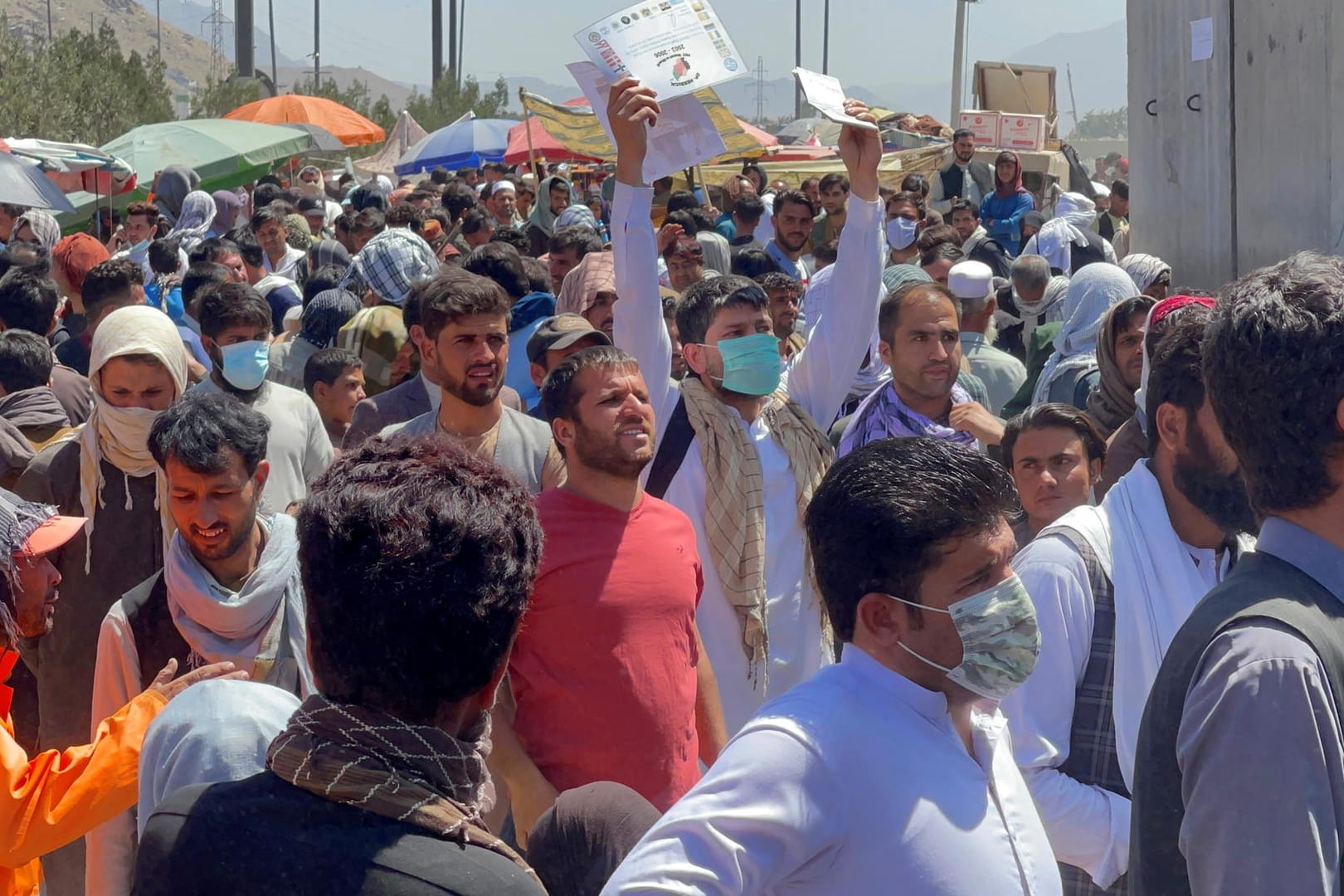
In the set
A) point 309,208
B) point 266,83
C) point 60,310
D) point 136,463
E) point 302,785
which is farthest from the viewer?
point 266,83

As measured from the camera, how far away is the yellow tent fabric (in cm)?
1271

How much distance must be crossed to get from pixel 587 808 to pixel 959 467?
737 mm

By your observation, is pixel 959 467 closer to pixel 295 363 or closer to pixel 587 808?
pixel 587 808

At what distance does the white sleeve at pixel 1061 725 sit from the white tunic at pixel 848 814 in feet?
2.14

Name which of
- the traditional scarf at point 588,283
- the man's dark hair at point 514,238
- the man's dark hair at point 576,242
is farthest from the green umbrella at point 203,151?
the traditional scarf at point 588,283

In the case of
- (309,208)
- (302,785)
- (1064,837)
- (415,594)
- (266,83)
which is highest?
(266,83)

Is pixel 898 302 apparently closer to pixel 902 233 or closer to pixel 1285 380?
pixel 1285 380

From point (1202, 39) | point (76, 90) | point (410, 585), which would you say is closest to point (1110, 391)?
point (410, 585)

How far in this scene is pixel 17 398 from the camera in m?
5.55

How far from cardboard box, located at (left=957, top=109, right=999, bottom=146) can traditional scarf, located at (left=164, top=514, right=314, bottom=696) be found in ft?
52.9

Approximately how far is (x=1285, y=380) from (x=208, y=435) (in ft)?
7.87

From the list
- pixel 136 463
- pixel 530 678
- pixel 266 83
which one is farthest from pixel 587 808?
pixel 266 83

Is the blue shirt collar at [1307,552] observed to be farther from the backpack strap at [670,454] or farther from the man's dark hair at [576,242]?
the man's dark hair at [576,242]

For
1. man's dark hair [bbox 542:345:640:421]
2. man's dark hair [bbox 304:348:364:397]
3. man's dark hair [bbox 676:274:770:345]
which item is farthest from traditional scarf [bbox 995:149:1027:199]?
man's dark hair [bbox 542:345:640:421]
